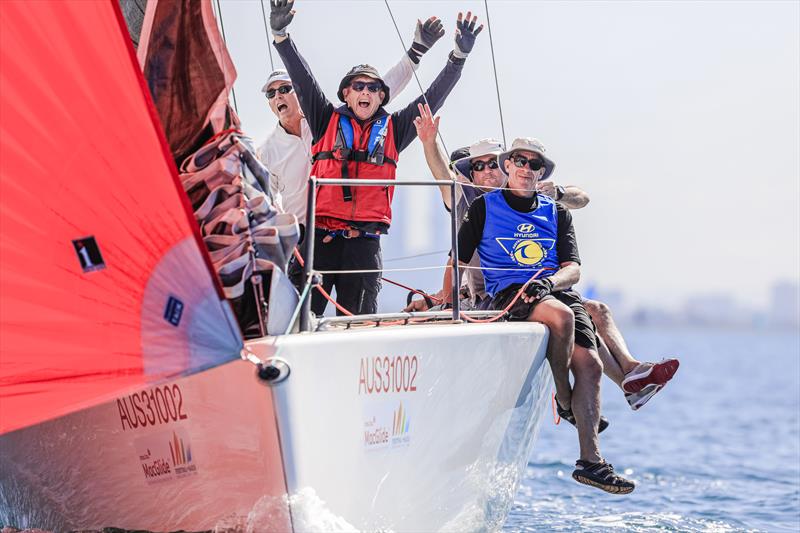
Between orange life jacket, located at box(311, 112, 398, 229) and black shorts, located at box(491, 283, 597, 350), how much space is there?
0.78 m

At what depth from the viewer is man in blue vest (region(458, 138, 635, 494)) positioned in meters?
5.27

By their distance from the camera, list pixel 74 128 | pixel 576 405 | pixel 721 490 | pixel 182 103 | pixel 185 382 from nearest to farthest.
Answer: pixel 74 128, pixel 185 382, pixel 182 103, pixel 576 405, pixel 721 490

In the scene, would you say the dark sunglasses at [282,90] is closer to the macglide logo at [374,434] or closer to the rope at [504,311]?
the rope at [504,311]

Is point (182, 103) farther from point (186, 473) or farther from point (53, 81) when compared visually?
point (186, 473)

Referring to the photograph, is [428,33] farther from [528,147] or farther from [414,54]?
[528,147]

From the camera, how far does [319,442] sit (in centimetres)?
414

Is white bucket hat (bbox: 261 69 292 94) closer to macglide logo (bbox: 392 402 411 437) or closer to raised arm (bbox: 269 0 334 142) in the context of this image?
raised arm (bbox: 269 0 334 142)

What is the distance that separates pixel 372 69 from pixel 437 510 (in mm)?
2332

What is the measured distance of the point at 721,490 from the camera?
10.5 meters

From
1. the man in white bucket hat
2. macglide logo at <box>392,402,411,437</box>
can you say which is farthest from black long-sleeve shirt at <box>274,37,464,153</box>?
macglide logo at <box>392,402,411,437</box>

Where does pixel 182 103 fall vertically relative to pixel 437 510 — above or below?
above

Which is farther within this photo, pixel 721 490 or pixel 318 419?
pixel 721 490

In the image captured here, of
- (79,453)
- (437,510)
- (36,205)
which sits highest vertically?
(36,205)

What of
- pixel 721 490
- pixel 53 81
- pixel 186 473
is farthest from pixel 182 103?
pixel 721 490
